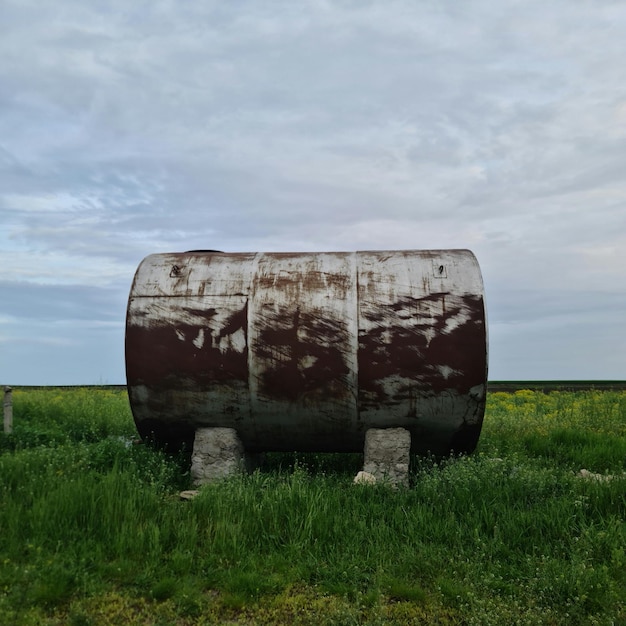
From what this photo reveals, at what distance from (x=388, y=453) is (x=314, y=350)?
152cm

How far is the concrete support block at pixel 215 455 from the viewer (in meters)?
7.65

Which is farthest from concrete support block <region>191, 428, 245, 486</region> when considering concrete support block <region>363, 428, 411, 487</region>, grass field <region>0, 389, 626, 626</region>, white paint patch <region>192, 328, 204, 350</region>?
concrete support block <region>363, 428, 411, 487</region>

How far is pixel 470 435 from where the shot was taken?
25.7 feet

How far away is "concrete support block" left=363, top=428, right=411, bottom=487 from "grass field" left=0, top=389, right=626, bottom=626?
1.27 ft

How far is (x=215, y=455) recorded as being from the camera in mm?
7656

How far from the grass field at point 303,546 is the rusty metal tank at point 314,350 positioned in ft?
2.16

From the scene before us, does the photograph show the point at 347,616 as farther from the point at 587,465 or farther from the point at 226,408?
the point at 587,465

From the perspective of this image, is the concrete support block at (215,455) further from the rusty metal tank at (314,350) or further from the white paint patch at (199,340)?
the white paint patch at (199,340)

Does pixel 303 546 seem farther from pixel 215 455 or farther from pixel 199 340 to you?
pixel 199 340

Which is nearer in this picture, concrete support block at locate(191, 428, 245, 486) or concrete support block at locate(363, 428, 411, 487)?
concrete support block at locate(363, 428, 411, 487)

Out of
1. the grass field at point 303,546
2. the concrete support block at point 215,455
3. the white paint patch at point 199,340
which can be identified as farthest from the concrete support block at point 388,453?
the white paint patch at point 199,340

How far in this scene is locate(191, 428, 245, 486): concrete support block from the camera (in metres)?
7.65

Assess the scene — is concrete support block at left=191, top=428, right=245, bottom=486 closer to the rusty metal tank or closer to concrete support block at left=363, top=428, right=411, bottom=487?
the rusty metal tank

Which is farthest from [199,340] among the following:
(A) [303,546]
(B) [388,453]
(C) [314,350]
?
(A) [303,546]
